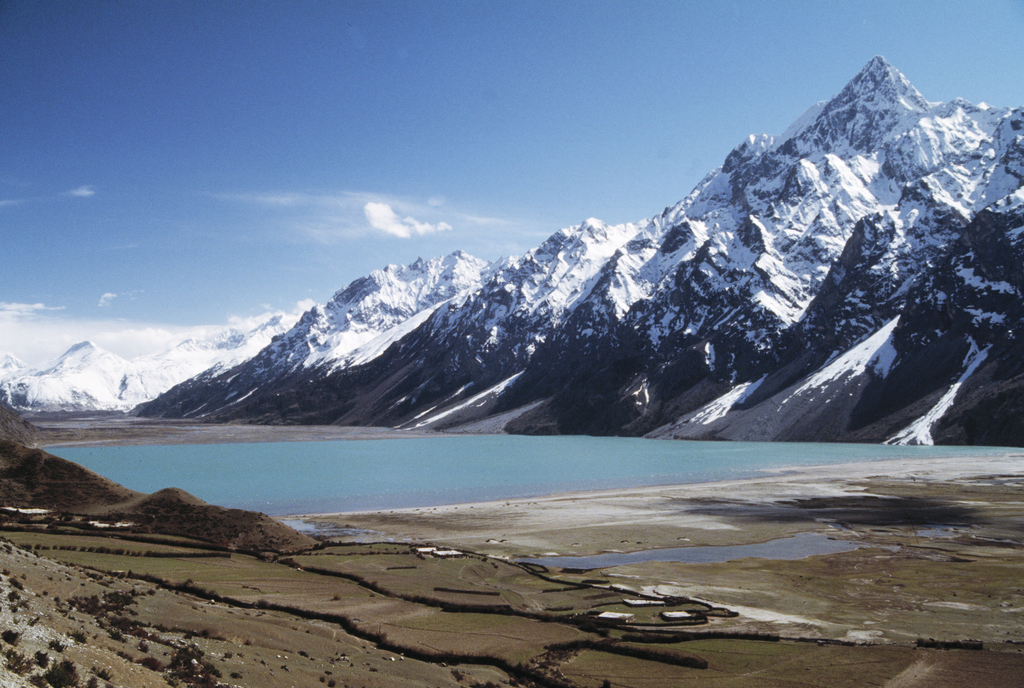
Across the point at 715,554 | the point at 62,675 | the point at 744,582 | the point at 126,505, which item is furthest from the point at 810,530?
the point at 62,675

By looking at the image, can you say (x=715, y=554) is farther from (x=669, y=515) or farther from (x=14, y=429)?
(x=14, y=429)

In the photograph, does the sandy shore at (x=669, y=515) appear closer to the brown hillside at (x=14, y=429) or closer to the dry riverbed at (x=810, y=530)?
the dry riverbed at (x=810, y=530)

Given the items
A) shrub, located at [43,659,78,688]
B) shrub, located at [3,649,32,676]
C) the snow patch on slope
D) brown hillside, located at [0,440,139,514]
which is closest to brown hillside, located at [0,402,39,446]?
brown hillside, located at [0,440,139,514]

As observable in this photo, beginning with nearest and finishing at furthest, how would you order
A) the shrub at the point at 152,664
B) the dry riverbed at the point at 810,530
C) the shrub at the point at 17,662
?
the shrub at the point at 17,662 < the shrub at the point at 152,664 < the dry riverbed at the point at 810,530

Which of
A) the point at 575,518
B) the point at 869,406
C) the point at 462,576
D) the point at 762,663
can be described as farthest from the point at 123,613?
the point at 869,406

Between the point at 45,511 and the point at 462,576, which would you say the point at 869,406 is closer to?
the point at 462,576

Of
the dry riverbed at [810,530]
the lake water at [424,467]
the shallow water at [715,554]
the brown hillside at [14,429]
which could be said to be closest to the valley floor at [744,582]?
the dry riverbed at [810,530]
